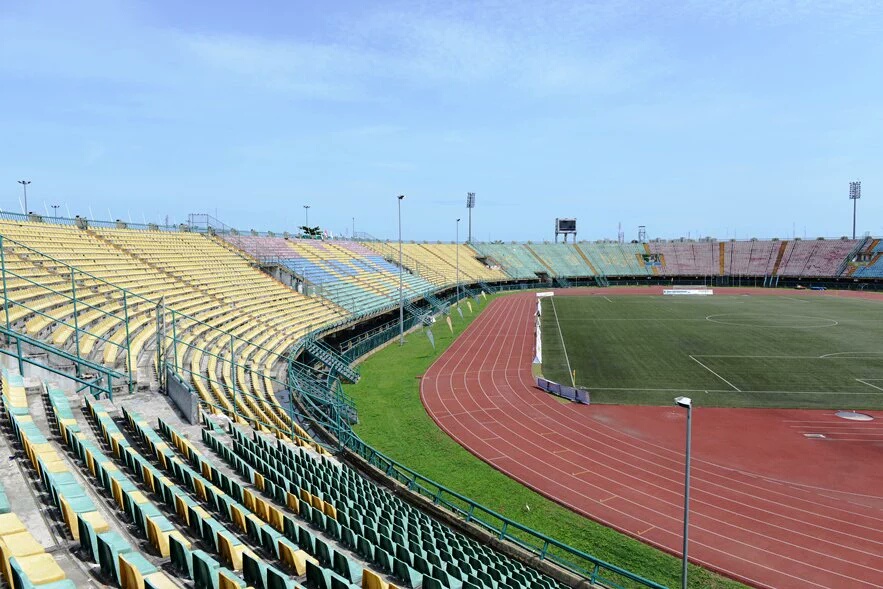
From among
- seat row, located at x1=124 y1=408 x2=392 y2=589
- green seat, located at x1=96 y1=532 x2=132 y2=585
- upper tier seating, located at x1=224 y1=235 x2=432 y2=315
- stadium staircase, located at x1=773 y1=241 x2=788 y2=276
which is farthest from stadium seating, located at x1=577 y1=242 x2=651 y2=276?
green seat, located at x1=96 y1=532 x2=132 y2=585

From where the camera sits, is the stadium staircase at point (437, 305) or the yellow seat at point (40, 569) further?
the stadium staircase at point (437, 305)

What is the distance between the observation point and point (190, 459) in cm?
1120

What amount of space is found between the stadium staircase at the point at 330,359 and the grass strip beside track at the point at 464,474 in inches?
32.4

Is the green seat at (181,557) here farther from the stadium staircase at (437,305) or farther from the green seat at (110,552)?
the stadium staircase at (437,305)

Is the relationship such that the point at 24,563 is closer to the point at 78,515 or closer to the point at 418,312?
the point at 78,515

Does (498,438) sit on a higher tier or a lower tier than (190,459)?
lower

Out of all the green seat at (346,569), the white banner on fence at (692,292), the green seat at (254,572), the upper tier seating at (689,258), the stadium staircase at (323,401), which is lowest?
the stadium staircase at (323,401)

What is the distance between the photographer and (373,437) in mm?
20234

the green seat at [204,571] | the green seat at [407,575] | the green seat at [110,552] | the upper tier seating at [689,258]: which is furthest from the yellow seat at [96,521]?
the upper tier seating at [689,258]

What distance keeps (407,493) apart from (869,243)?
97.2 meters

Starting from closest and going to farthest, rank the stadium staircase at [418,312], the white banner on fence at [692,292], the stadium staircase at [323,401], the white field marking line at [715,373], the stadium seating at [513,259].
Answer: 1. the stadium staircase at [323,401]
2. the white field marking line at [715,373]
3. the stadium staircase at [418,312]
4. the white banner on fence at [692,292]
5. the stadium seating at [513,259]

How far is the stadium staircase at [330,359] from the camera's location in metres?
28.0

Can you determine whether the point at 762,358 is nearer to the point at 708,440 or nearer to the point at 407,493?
the point at 708,440

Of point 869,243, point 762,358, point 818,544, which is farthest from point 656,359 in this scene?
point 869,243
